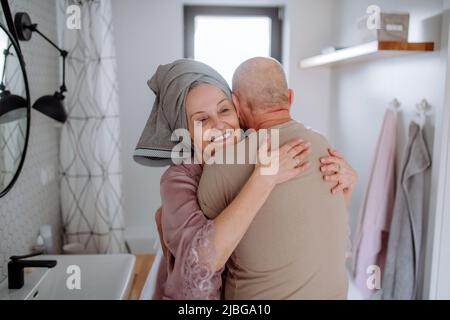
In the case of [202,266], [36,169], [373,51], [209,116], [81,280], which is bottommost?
[81,280]

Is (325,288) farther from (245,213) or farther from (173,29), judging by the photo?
(173,29)

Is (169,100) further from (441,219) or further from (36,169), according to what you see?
(441,219)

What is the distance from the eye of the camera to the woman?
Result: 0.58 metres

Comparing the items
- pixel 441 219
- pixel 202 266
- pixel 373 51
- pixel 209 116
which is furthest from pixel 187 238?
pixel 441 219

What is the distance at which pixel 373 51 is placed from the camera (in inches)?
33.6

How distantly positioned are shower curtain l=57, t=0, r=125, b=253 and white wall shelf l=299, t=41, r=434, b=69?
40 centimetres

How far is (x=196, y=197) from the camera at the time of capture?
0.60 meters

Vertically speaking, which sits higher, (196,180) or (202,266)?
(196,180)

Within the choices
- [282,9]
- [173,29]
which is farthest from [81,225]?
[282,9]

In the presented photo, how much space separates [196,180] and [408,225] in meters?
0.81

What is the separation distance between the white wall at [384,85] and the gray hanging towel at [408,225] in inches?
2.5

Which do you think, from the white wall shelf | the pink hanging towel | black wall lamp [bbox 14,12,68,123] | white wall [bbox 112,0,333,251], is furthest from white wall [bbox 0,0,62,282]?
the pink hanging towel

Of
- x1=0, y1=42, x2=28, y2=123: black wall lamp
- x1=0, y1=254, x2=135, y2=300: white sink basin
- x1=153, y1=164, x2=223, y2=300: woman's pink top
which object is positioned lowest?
x1=0, y1=254, x2=135, y2=300: white sink basin

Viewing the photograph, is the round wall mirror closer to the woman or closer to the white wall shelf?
the woman
